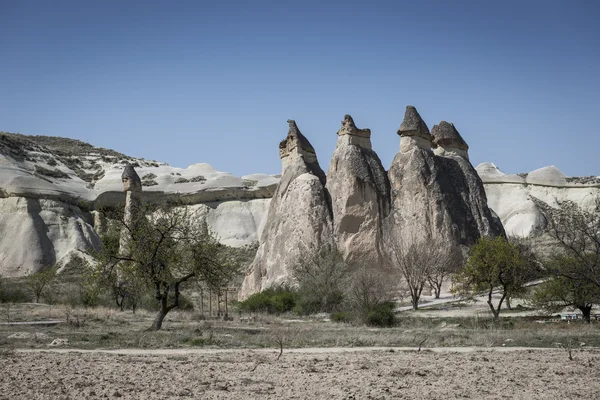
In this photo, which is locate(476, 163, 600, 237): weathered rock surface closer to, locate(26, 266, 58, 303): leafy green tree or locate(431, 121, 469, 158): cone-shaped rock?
locate(431, 121, 469, 158): cone-shaped rock

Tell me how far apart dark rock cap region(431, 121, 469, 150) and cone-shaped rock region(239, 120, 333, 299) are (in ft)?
22.8

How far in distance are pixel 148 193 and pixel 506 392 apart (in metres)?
56.8

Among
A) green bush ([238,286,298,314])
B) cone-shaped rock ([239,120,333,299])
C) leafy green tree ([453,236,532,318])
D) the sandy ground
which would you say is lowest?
the sandy ground

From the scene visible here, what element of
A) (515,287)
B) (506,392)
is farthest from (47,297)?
(506,392)

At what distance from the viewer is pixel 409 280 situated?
1186 inches

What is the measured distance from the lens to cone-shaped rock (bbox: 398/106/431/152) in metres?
36.8

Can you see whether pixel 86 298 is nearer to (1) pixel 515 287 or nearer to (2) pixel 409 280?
(2) pixel 409 280

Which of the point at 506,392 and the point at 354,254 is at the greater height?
the point at 354,254

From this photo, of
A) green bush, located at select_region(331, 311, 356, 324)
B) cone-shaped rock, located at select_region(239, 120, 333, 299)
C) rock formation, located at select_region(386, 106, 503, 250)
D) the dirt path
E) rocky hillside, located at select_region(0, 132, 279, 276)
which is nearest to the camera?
the dirt path

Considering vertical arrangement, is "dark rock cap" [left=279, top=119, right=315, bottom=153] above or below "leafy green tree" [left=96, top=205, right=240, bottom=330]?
above

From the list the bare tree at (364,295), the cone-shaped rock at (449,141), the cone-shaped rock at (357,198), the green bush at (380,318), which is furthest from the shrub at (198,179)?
the green bush at (380,318)

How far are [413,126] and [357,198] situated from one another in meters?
5.11

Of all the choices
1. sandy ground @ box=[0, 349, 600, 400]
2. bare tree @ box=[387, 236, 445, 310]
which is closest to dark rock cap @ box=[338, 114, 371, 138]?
bare tree @ box=[387, 236, 445, 310]

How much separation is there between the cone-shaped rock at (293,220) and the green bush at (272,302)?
2640 mm
